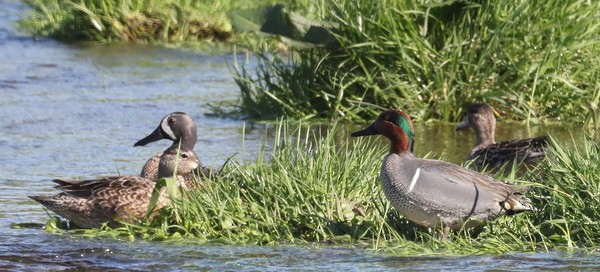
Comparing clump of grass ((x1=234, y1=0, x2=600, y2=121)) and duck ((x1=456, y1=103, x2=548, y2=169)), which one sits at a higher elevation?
clump of grass ((x1=234, y1=0, x2=600, y2=121))

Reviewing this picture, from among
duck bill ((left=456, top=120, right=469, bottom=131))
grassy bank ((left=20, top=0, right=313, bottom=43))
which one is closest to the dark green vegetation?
duck bill ((left=456, top=120, right=469, bottom=131))

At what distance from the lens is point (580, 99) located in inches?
454

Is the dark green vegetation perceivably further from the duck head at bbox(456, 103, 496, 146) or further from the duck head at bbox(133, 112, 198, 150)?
the duck head at bbox(133, 112, 198, 150)

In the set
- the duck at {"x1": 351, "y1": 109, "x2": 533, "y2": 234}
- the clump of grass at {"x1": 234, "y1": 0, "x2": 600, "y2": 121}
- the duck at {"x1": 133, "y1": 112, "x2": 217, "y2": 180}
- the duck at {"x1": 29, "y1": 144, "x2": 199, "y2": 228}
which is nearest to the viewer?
the duck at {"x1": 351, "y1": 109, "x2": 533, "y2": 234}

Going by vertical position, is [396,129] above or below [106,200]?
above

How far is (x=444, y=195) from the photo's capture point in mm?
7137

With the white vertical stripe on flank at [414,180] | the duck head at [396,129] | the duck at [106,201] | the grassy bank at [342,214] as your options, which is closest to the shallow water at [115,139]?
the grassy bank at [342,214]

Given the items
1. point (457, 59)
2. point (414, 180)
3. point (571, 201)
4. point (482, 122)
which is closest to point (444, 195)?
point (414, 180)

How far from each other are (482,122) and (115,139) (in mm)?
3212

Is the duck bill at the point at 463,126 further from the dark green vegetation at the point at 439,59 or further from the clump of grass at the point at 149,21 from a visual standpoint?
the clump of grass at the point at 149,21

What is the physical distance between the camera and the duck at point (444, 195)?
7098 mm

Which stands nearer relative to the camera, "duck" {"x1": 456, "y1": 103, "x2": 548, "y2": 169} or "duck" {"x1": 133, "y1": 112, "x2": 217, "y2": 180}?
"duck" {"x1": 133, "y1": 112, "x2": 217, "y2": 180}

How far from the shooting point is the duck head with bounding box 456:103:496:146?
1070cm

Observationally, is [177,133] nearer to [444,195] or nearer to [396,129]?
[396,129]
